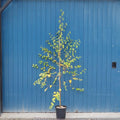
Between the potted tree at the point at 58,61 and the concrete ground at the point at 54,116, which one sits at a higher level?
the potted tree at the point at 58,61

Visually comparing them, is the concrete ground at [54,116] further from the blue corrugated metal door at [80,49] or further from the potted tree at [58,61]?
the potted tree at [58,61]

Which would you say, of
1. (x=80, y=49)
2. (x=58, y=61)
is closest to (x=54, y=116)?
(x=58, y=61)

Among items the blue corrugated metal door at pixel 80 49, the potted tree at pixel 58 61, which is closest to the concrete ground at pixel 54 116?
the blue corrugated metal door at pixel 80 49

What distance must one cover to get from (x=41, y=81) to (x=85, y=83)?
101 centimetres

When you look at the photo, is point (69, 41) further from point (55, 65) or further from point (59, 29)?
point (55, 65)

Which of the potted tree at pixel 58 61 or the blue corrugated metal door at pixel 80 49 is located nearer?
the potted tree at pixel 58 61

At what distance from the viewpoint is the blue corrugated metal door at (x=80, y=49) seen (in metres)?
4.52

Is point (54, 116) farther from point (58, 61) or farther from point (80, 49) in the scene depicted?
point (80, 49)

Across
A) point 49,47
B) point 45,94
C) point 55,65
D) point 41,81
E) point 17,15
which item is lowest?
point 45,94

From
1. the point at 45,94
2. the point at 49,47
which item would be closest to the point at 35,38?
the point at 49,47

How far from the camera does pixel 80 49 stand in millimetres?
4559

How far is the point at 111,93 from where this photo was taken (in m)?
4.61

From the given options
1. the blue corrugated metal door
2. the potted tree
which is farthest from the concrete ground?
the potted tree

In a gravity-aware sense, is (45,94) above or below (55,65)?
below
